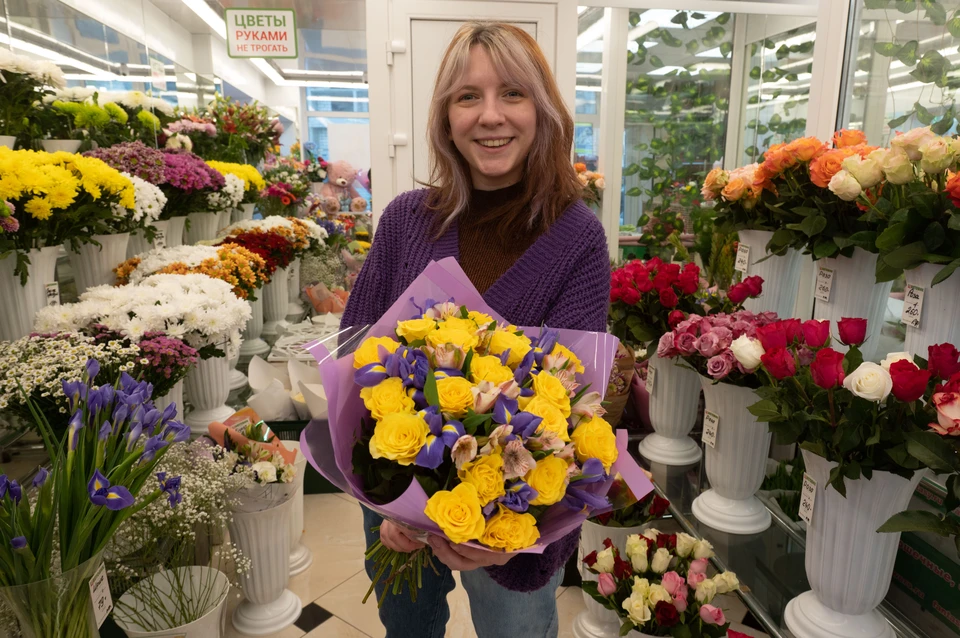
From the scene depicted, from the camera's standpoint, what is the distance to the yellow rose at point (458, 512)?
29.5 inches

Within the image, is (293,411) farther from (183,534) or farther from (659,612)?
(659,612)

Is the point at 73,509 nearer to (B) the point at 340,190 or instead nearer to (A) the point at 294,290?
(A) the point at 294,290

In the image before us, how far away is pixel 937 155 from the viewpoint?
1.22 meters

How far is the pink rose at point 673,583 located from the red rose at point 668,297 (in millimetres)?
719

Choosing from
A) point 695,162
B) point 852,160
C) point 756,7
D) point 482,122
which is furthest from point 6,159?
point 756,7

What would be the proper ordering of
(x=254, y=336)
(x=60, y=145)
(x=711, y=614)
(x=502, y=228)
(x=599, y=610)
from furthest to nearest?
1. (x=254, y=336)
2. (x=599, y=610)
3. (x=60, y=145)
4. (x=711, y=614)
5. (x=502, y=228)

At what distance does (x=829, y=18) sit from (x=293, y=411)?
2.74 metres

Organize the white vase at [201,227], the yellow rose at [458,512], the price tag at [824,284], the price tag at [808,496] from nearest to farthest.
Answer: the yellow rose at [458,512]
the price tag at [808,496]
the price tag at [824,284]
the white vase at [201,227]

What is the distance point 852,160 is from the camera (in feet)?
4.62

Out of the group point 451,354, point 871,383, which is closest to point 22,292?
point 451,354

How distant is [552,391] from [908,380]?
630 mm

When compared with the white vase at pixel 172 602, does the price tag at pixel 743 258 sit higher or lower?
higher

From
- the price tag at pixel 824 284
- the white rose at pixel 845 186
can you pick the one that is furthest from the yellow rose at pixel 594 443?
the price tag at pixel 824 284

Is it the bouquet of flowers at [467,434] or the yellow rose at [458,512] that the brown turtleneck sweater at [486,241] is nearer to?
the bouquet of flowers at [467,434]
